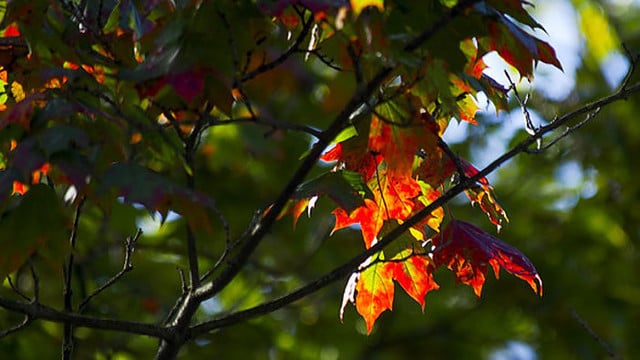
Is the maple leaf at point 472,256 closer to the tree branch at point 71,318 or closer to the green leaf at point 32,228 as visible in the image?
the tree branch at point 71,318

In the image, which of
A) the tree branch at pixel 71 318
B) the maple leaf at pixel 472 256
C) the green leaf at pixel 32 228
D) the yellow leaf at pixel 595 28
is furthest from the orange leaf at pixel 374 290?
the yellow leaf at pixel 595 28

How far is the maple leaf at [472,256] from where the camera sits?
1553 millimetres

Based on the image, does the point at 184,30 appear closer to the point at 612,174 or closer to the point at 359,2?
the point at 359,2

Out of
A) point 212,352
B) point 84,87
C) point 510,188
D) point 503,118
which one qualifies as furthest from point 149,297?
point 84,87

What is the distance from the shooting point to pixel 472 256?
1564 millimetres

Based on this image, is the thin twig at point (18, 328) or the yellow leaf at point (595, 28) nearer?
the thin twig at point (18, 328)

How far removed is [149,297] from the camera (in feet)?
10.2

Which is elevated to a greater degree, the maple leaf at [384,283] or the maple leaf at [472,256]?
the maple leaf at [384,283]

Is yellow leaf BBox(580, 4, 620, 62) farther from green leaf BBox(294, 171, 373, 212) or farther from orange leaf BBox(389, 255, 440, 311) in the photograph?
green leaf BBox(294, 171, 373, 212)

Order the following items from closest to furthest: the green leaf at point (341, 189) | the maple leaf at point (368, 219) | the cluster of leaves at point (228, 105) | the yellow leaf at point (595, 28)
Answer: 1. the cluster of leaves at point (228, 105)
2. the green leaf at point (341, 189)
3. the maple leaf at point (368, 219)
4. the yellow leaf at point (595, 28)

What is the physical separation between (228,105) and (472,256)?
1.71ft

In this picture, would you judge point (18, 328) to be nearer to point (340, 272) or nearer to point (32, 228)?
point (32, 228)

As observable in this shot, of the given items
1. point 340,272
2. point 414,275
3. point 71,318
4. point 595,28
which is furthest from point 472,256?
point 595,28

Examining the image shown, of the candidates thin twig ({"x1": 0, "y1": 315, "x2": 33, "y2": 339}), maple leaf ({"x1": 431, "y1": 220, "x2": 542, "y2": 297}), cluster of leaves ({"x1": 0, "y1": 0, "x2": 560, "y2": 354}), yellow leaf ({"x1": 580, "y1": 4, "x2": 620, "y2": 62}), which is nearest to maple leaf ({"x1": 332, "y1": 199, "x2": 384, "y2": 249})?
cluster of leaves ({"x1": 0, "y1": 0, "x2": 560, "y2": 354})
